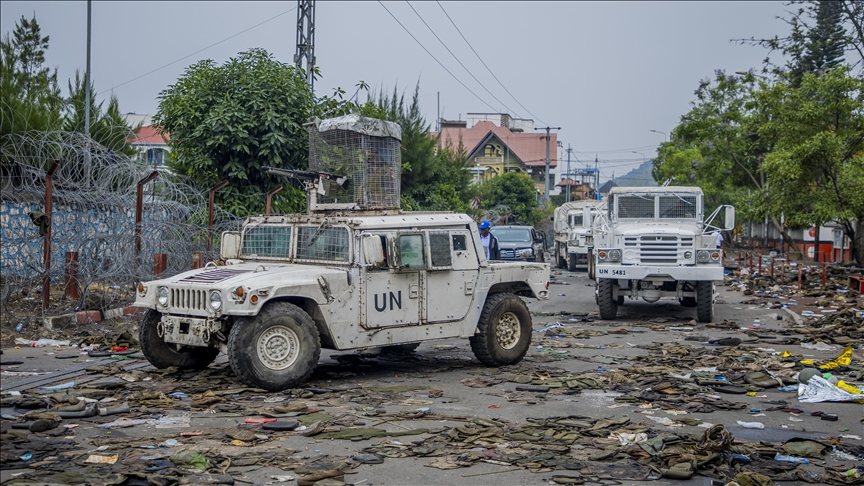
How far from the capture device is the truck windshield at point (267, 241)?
33.6 ft

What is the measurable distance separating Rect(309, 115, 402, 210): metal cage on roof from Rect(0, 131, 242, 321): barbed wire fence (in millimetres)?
2606

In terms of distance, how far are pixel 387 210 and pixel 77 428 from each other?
4.61 meters

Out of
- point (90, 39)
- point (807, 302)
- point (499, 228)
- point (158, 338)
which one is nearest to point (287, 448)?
point (158, 338)

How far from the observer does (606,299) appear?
1645cm

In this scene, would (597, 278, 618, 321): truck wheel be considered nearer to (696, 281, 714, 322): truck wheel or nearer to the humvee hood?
(696, 281, 714, 322): truck wheel

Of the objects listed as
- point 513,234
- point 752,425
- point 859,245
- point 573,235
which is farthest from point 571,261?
point 752,425

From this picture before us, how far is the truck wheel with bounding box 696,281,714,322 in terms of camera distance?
15891 millimetres

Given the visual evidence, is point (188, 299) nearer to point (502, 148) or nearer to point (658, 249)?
point (658, 249)

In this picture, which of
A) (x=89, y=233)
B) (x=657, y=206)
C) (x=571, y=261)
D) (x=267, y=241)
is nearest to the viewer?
(x=267, y=241)

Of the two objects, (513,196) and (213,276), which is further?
(513,196)

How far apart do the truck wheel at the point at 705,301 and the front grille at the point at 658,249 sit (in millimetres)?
707

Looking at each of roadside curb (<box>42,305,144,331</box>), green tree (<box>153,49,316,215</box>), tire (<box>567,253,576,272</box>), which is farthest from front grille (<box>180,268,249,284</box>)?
tire (<box>567,253,576,272</box>)

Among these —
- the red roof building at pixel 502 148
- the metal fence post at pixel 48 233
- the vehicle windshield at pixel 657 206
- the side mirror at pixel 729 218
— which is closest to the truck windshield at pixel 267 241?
the metal fence post at pixel 48 233

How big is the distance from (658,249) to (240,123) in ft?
26.6
